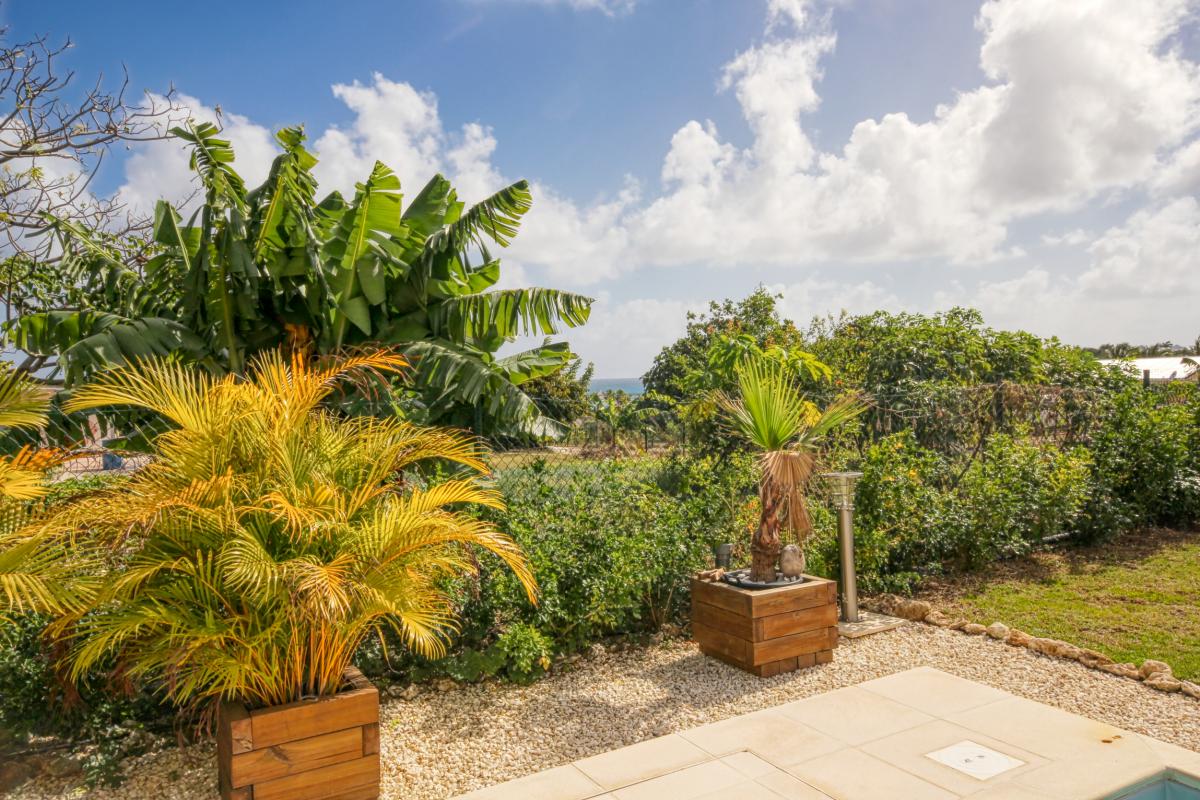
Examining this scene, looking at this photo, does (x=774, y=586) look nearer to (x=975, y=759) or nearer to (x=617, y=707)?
(x=617, y=707)

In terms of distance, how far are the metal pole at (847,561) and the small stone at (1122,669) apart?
58.9 inches

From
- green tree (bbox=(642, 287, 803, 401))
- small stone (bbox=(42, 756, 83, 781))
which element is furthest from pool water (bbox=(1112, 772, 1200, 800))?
green tree (bbox=(642, 287, 803, 401))

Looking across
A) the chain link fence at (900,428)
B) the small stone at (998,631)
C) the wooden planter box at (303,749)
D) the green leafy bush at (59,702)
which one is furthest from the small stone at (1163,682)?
the green leafy bush at (59,702)

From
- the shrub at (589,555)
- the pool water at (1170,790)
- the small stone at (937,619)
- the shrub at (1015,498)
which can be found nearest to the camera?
the pool water at (1170,790)

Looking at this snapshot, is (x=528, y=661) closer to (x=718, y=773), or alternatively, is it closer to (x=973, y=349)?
(x=718, y=773)

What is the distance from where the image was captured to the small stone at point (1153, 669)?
13.9ft

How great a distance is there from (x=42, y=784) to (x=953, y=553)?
21.8ft

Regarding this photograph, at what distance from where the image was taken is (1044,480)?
22.9 ft

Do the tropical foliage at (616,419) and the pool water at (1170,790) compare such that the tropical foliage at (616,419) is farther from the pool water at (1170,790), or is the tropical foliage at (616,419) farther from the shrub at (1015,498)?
the pool water at (1170,790)

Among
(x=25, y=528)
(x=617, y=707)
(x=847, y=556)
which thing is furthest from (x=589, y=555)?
(x=25, y=528)

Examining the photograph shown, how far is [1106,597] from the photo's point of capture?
5.87 m

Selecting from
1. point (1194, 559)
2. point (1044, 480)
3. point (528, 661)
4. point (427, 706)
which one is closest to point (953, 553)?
point (1044, 480)

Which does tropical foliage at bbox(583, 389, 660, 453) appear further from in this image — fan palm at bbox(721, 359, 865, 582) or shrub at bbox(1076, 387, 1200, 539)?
shrub at bbox(1076, 387, 1200, 539)

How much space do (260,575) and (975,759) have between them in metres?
3.09
